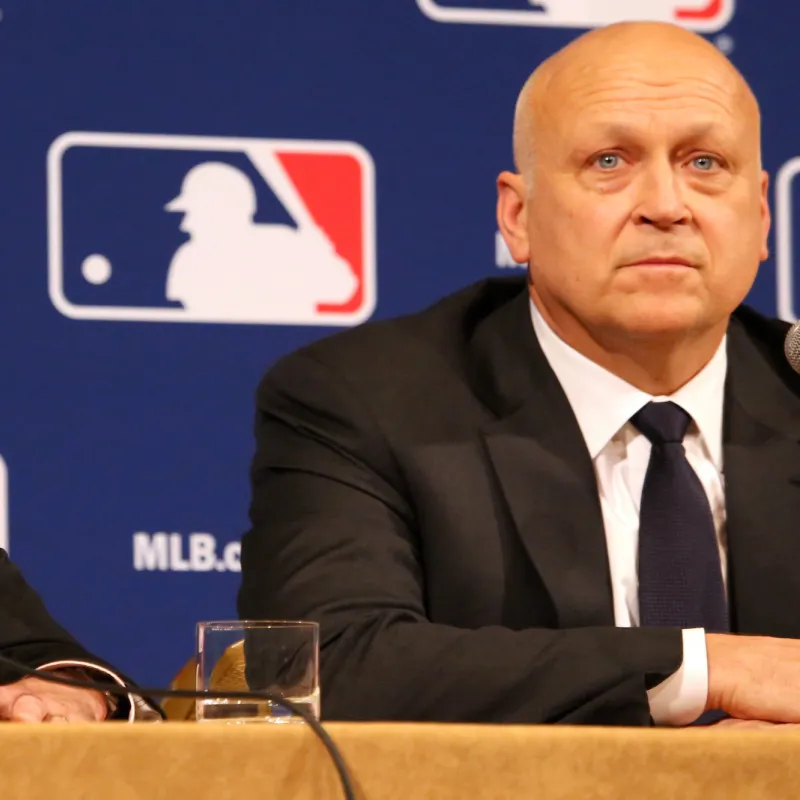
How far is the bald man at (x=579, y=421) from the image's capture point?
2.36 m

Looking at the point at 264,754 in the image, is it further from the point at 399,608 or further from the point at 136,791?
the point at 399,608

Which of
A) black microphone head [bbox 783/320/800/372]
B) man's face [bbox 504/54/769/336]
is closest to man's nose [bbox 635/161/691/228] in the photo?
man's face [bbox 504/54/769/336]

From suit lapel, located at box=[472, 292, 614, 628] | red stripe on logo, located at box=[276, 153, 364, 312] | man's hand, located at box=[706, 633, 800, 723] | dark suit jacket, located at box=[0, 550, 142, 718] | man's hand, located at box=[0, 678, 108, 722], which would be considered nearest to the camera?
man's hand, located at box=[0, 678, 108, 722]

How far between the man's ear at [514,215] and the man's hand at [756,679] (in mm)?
890

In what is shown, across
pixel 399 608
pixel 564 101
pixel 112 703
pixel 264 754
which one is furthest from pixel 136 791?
pixel 564 101

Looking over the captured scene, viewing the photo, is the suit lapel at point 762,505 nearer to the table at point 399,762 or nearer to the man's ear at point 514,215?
the man's ear at point 514,215

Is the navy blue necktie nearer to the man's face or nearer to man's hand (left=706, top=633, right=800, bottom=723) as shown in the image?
the man's face

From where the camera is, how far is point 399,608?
221 cm

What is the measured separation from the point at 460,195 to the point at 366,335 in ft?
2.02

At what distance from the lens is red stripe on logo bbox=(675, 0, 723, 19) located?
3193 millimetres

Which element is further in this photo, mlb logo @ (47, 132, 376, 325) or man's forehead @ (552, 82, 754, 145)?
mlb logo @ (47, 132, 376, 325)

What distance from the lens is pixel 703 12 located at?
10.6 feet

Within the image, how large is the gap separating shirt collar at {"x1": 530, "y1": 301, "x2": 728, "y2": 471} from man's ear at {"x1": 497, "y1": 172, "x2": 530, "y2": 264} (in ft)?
0.46

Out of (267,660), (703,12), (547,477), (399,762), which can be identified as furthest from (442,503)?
(703,12)
